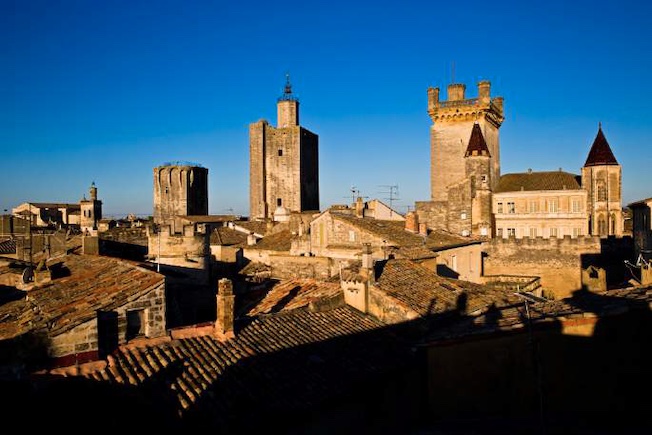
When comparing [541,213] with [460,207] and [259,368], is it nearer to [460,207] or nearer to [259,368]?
[460,207]

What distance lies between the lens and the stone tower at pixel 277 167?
2849 inches

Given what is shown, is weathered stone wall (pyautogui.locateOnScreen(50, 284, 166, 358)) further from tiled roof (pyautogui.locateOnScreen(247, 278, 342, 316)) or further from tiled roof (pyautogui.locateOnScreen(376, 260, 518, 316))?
tiled roof (pyautogui.locateOnScreen(376, 260, 518, 316))

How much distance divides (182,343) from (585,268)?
115 ft

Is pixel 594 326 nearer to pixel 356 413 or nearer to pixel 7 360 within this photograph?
pixel 356 413

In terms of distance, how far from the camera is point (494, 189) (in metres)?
51.7

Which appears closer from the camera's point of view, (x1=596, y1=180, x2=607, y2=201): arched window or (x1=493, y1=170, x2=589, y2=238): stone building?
(x1=596, y1=180, x2=607, y2=201): arched window

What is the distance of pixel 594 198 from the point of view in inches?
1837

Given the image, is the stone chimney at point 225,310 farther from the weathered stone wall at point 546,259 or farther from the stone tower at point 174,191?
the stone tower at point 174,191

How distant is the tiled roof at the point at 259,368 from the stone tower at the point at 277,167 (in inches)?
2274

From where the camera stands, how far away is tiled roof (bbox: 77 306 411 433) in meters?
10.1

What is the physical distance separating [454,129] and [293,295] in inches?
1477

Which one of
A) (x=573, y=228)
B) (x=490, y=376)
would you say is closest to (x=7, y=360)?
(x=490, y=376)

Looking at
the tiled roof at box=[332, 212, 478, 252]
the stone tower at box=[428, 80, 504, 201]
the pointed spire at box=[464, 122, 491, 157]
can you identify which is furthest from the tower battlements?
the tiled roof at box=[332, 212, 478, 252]

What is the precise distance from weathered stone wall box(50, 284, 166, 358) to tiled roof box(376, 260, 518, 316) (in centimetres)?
685
